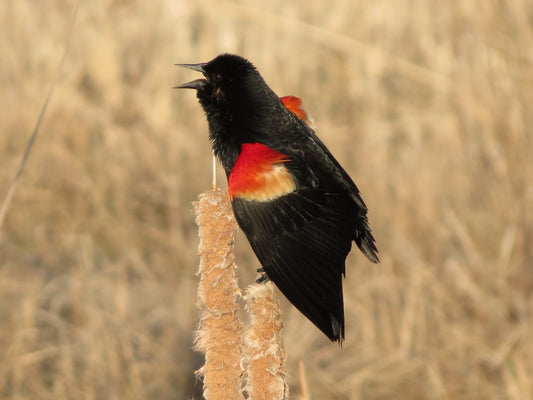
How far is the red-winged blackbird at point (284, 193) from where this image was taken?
1881mm

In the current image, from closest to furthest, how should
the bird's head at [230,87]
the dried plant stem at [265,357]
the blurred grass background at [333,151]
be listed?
the dried plant stem at [265,357]
the bird's head at [230,87]
the blurred grass background at [333,151]

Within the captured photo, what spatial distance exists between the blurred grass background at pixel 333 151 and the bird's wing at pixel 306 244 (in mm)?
1194

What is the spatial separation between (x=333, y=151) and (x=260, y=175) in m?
2.62

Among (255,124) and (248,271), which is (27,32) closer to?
(248,271)

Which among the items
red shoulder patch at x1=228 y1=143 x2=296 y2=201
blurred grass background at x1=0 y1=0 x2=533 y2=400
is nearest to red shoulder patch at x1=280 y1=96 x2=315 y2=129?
red shoulder patch at x1=228 y1=143 x2=296 y2=201

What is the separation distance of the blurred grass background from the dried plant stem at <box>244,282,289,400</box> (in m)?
1.60

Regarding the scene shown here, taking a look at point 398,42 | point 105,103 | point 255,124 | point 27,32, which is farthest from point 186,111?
point 255,124

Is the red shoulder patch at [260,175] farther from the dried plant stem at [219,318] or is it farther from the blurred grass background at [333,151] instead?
the blurred grass background at [333,151]

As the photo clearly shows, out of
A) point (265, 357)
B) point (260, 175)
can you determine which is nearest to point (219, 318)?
point (265, 357)

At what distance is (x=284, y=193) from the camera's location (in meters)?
1.97

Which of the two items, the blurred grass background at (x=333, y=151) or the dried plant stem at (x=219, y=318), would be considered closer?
the dried plant stem at (x=219, y=318)

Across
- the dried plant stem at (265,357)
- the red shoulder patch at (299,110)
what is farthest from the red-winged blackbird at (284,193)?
the dried plant stem at (265,357)

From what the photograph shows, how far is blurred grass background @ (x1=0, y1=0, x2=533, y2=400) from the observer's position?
3.33m

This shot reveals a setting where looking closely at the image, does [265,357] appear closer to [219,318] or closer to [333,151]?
[219,318]
